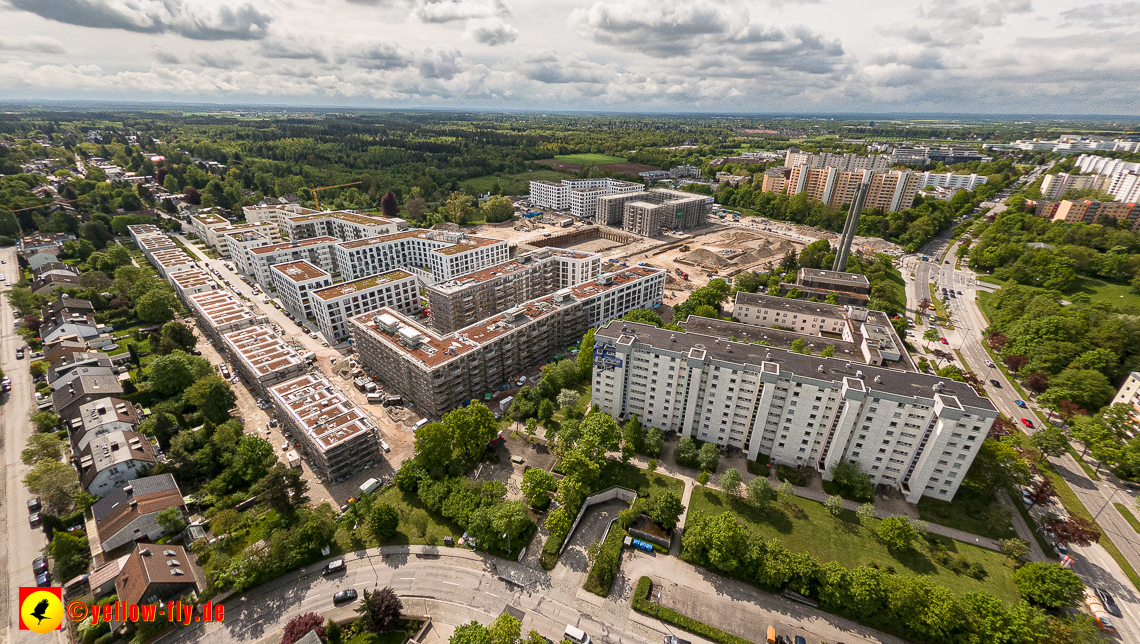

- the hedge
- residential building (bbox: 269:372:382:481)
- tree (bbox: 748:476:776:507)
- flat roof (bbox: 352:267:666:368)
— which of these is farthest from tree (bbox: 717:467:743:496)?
residential building (bbox: 269:372:382:481)

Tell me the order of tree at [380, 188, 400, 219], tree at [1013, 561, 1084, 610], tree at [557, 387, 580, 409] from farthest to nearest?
1. tree at [380, 188, 400, 219]
2. tree at [557, 387, 580, 409]
3. tree at [1013, 561, 1084, 610]

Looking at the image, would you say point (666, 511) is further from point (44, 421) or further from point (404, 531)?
point (44, 421)

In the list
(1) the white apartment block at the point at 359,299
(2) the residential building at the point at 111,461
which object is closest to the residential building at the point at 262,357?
(1) the white apartment block at the point at 359,299

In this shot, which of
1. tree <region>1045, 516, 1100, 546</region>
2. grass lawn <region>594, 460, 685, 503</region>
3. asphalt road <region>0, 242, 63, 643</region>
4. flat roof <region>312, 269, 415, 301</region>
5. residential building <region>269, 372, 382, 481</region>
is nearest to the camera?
asphalt road <region>0, 242, 63, 643</region>

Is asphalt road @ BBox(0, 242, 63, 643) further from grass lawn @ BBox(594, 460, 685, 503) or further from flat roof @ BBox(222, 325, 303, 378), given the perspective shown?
grass lawn @ BBox(594, 460, 685, 503)

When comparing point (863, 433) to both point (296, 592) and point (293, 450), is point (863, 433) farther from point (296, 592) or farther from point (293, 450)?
point (293, 450)

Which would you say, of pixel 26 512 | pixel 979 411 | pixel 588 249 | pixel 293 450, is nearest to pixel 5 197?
pixel 26 512

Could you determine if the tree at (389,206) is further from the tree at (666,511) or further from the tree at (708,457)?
the tree at (666,511)
